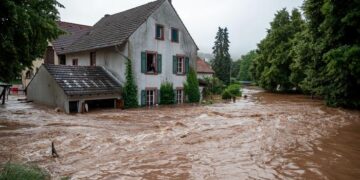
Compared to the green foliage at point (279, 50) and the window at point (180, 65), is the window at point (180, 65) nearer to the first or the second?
the window at point (180, 65)

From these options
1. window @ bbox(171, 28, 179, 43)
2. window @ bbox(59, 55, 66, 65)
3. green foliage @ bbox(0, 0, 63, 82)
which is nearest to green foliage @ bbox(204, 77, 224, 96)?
window @ bbox(171, 28, 179, 43)

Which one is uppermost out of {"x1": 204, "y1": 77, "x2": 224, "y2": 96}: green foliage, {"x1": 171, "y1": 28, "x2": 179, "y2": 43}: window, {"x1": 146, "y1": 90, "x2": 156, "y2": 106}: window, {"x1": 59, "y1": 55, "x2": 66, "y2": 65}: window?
{"x1": 171, "y1": 28, "x2": 179, "y2": 43}: window

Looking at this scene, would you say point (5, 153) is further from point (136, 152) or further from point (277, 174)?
point (277, 174)

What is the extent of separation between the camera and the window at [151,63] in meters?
24.3

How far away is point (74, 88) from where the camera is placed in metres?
19.8

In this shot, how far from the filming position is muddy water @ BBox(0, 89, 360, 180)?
27.3ft

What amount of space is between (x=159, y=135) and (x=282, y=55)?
33.5m

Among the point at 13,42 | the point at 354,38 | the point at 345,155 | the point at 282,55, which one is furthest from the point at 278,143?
the point at 282,55

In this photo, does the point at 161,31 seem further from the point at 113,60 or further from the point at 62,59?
the point at 62,59

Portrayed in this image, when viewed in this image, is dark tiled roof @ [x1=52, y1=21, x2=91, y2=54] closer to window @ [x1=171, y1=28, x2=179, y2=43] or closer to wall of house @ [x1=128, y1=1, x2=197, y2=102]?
wall of house @ [x1=128, y1=1, x2=197, y2=102]

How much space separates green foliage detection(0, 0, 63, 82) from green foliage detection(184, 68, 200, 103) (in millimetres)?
15412

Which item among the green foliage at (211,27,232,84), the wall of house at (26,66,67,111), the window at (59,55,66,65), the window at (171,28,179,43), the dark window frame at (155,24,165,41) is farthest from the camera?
the green foliage at (211,27,232,84)

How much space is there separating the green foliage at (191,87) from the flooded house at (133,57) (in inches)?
18.3

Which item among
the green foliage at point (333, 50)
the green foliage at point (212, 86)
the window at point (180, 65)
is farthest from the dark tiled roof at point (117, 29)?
the green foliage at point (212, 86)
